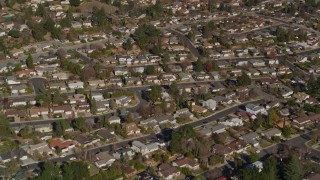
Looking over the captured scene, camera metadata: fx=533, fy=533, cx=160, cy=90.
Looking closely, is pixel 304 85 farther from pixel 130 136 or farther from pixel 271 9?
pixel 271 9

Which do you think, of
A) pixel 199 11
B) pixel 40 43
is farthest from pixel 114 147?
pixel 199 11

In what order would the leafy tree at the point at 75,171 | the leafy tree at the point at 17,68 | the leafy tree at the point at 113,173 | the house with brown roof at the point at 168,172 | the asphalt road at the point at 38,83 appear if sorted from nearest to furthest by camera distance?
the leafy tree at the point at 75,171 → the leafy tree at the point at 113,173 → the house with brown roof at the point at 168,172 → the asphalt road at the point at 38,83 → the leafy tree at the point at 17,68

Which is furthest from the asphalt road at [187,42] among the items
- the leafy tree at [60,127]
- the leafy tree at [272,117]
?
the leafy tree at [60,127]

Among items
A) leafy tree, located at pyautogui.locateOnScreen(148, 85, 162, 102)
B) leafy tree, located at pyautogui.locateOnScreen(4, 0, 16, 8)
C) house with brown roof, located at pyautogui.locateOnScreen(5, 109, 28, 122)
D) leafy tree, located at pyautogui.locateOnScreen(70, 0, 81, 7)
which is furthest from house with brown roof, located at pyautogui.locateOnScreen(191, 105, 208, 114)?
leafy tree, located at pyautogui.locateOnScreen(4, 0, 16, 8)

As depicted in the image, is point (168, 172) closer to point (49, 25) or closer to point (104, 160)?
point (104, 160)

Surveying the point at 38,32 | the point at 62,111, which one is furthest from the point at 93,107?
the point at 38,32

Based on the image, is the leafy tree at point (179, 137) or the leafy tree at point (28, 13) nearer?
the leafy tree at point (179, 137)

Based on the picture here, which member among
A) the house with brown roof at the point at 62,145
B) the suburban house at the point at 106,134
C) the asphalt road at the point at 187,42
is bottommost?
the asphalt road at the point at 187,42

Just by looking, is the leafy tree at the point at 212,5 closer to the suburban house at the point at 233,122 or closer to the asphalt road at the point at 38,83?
the asphalt road at the point at 38,83
